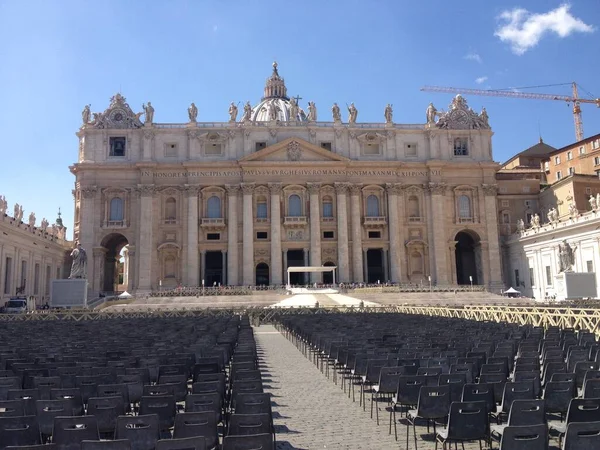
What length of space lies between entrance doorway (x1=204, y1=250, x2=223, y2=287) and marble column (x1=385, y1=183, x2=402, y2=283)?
23.0 m

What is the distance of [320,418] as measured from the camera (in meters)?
11.7

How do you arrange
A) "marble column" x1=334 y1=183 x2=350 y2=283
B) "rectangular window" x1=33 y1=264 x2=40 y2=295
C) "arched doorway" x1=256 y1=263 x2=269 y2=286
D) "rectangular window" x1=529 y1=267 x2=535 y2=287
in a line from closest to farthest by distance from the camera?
"rectangular window" x1=33 y1=264 x2=40 y2=295, "rectangular window" x1=529 y1=267 x2=535 y2=287, "marble column" x1=334 y1=183 x2=350 y2=283, "arched doorway" x1=256 y1=263 x2=269 y2=286

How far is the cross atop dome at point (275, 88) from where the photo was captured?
124 meters

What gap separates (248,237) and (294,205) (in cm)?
768

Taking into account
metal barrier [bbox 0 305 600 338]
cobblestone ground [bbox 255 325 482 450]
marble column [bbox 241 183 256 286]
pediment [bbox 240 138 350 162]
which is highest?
pediment [bbox 240 138 350 162]

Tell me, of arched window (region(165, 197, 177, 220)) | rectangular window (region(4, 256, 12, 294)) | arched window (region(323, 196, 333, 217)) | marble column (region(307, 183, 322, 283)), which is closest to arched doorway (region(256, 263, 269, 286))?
marble column (region(307, 183, 322, 283))

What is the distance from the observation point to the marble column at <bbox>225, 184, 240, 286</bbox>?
2837 inches

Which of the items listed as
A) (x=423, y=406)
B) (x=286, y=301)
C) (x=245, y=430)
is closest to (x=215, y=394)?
(x=245, y=430)

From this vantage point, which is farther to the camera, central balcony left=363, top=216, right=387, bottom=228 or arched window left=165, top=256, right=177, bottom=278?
central balcony left=363, top=216, right=387, bottom=228

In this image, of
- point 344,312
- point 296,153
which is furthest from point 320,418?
point 296,153

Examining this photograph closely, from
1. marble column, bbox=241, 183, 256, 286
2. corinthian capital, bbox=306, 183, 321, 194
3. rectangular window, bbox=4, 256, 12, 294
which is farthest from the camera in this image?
corinthian capital, bbox=306, 183, 321, 194

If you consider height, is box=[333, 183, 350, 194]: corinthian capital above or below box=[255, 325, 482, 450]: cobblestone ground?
above

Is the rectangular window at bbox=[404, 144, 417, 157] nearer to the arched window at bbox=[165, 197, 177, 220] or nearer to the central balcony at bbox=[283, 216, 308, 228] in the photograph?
the central balcony at bbox=[283, 216, 308, 228]

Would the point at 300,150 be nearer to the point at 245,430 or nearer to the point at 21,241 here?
the point at 21,241
